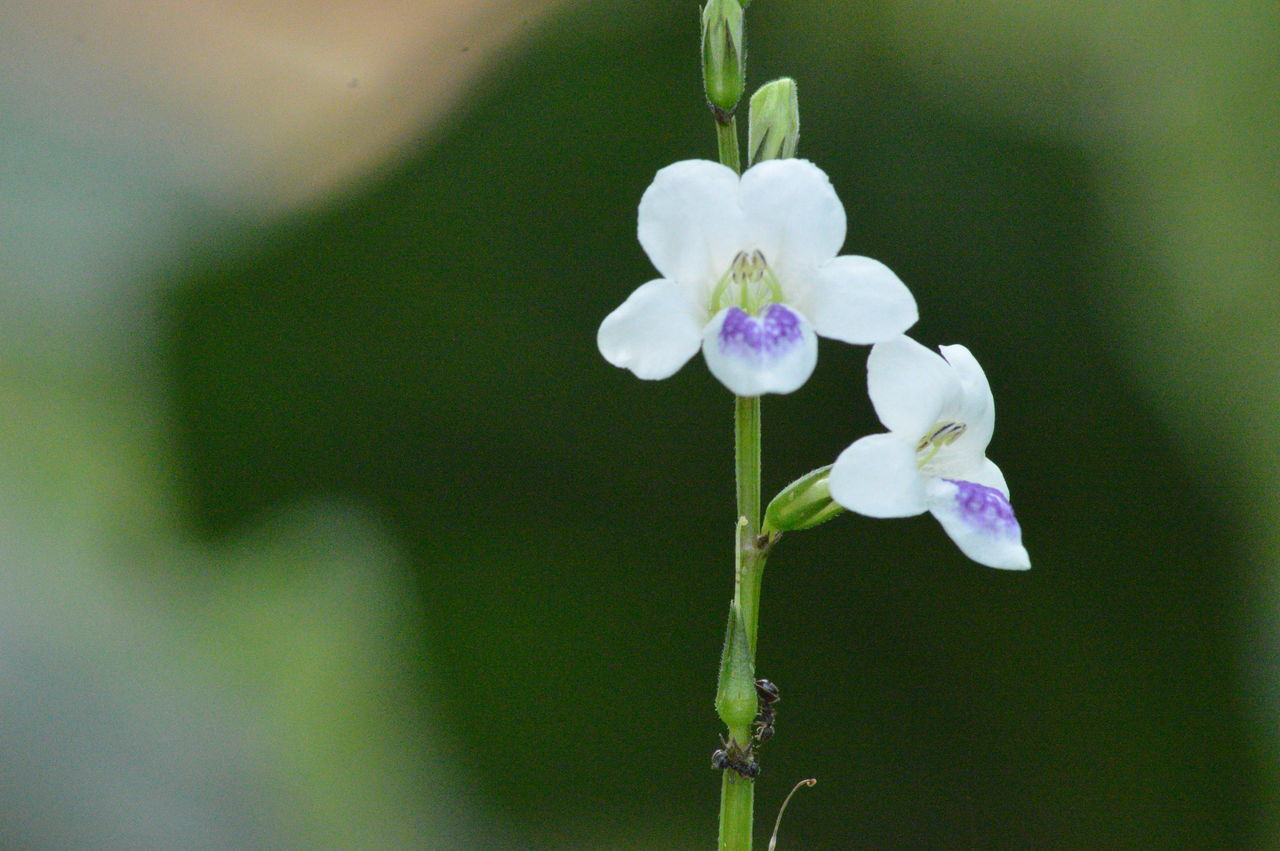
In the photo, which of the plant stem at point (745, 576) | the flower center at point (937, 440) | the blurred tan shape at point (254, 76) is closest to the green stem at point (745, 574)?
the plant stem at point (745, 576)

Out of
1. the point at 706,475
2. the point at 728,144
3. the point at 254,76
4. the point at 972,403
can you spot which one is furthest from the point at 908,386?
the point at 254,76

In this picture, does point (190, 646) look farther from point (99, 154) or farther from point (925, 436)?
point (925, 436)

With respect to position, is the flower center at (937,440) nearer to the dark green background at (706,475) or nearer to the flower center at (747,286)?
the flower center at (747,286)

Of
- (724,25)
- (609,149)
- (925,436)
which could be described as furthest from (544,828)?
(724,25)

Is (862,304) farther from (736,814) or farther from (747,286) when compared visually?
(736,814)

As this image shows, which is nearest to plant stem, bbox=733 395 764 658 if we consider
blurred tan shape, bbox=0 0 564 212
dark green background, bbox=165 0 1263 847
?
dark green background, bbox=165 0 1263 847
